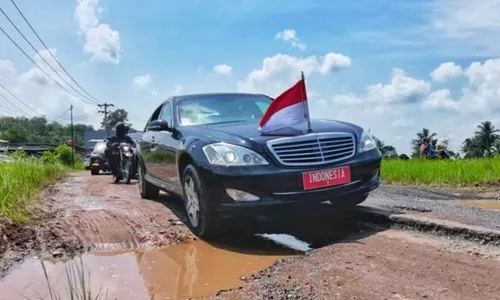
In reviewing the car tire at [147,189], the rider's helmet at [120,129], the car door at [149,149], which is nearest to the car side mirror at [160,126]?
the car door at [149,149]

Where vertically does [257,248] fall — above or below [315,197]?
below

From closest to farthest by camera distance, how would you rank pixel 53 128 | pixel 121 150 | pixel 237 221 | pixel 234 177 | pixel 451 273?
pixel 451 273 < pixel 234 177 < pixel 237 221 < pixel 121 150 < pixel 53 128

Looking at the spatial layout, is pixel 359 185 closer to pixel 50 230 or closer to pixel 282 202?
pixel 282 202

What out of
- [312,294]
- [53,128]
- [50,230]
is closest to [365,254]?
[312,294]

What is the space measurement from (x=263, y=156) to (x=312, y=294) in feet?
5.50

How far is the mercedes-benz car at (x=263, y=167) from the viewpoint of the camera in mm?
4387

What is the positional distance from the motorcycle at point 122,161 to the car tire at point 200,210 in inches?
238

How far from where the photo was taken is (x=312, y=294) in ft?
9.73

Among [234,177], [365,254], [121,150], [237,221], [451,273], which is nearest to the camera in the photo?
[451,273]

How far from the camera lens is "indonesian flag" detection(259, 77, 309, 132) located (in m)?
4.92

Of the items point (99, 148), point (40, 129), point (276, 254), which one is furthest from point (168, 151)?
point (40, 129)

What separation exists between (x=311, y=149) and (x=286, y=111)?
0.58 m

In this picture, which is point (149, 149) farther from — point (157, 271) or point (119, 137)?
point (119, 137)

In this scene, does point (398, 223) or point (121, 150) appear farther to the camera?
point (121, 150)
